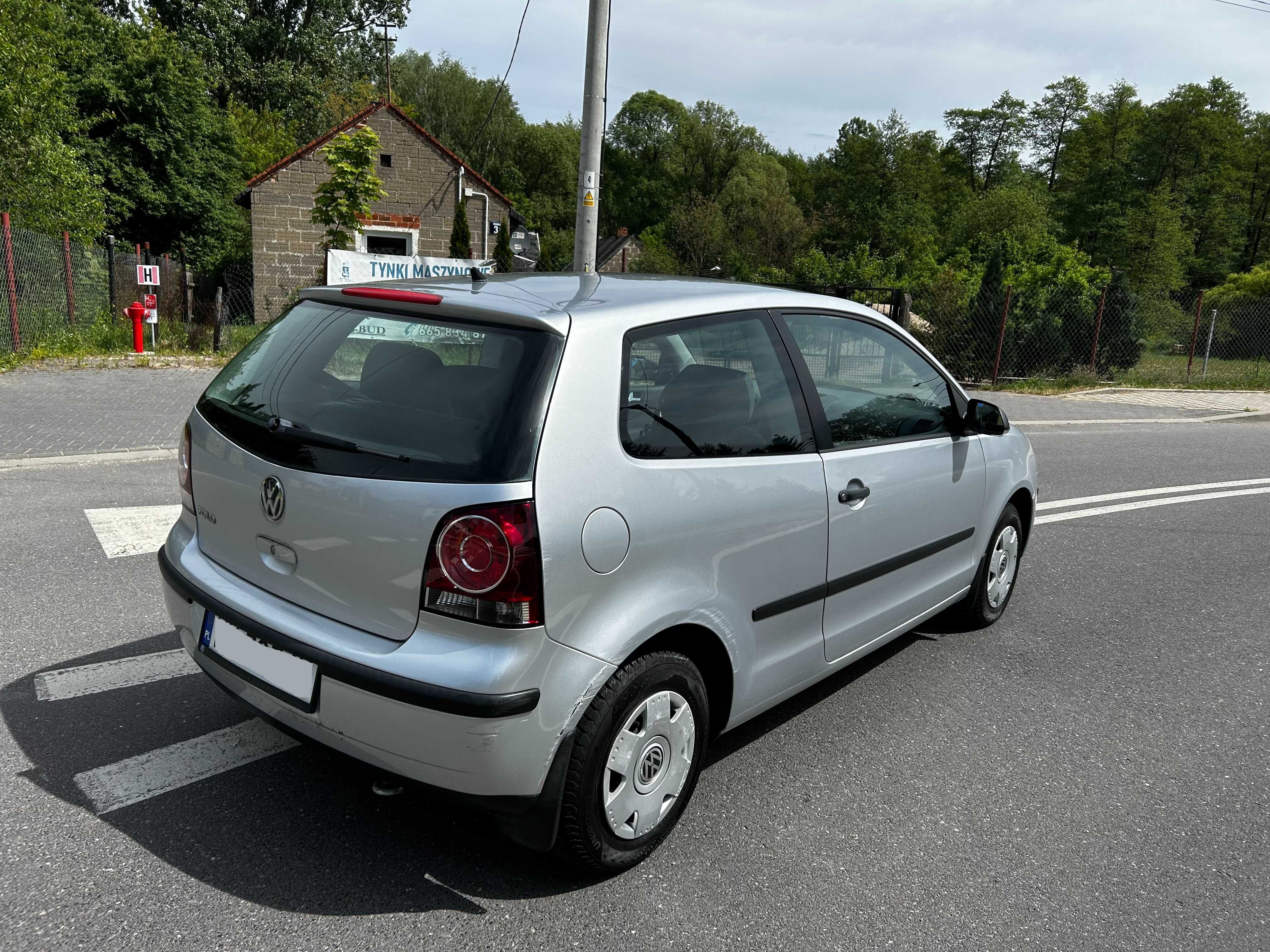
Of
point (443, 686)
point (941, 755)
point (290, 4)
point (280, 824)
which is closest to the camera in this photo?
point (443, 686)

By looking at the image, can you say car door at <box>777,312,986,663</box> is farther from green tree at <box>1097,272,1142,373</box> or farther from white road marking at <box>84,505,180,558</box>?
green tree at <box>1097,272,1142,373</box>

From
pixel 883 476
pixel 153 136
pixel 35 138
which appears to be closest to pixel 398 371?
pixel 883 476

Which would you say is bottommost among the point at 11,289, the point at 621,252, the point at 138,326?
the point at 138,326

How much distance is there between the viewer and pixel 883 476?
3.57 metres

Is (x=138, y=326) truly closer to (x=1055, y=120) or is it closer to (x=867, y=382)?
(x=867, y=382)

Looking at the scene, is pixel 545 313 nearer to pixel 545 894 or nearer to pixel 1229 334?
pixel 545 894

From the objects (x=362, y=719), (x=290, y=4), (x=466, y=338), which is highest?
(x=290, y=4)

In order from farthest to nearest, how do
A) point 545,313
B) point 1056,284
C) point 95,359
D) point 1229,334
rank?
point 1229,334 < point 1056,284 < point 95,359 < point 545,313

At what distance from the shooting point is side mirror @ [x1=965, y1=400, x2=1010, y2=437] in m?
4.18

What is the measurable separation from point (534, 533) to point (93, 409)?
372 inches

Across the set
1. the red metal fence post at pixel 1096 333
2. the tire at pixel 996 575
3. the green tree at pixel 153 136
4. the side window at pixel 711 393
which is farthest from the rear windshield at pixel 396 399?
the green tree at pixel 153 136

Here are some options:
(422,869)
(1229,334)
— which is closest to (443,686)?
(422,869)

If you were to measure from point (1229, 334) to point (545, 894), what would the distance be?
25.8 metres

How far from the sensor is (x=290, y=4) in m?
47.5
